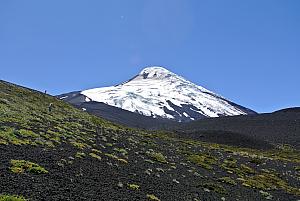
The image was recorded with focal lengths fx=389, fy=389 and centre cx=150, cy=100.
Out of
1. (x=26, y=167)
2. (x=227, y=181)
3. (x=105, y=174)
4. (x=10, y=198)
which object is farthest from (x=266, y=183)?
(x=10, y=198)

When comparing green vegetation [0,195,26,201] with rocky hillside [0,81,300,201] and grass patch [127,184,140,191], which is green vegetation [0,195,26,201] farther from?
grass patch [127,184,140,191]

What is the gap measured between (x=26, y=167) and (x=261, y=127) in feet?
382

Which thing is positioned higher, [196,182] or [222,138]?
[222,138]

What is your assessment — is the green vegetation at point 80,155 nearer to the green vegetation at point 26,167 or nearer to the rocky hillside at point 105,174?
→ the rocky hillside at point 105,174

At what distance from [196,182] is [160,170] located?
10.3ft

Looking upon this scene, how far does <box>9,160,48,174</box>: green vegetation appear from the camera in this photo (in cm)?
1985

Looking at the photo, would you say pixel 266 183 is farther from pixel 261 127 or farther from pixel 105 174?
pixel 261 127

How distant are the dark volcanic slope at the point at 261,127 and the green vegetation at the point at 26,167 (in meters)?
77.2

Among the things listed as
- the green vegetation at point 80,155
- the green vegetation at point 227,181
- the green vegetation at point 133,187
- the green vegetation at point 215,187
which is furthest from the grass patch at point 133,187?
the green vegetation at point 227,181

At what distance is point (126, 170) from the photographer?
28.2 m

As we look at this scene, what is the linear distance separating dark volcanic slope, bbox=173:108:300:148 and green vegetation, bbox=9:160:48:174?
253 ft

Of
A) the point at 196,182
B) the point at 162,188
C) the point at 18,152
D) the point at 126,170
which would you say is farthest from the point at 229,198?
the point at 18,152

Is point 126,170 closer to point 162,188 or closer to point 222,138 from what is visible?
point 162,188

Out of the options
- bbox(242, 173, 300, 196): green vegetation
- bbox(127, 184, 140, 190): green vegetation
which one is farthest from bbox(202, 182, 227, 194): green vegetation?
bbox(127, 184, 140, 190): green vegetation
